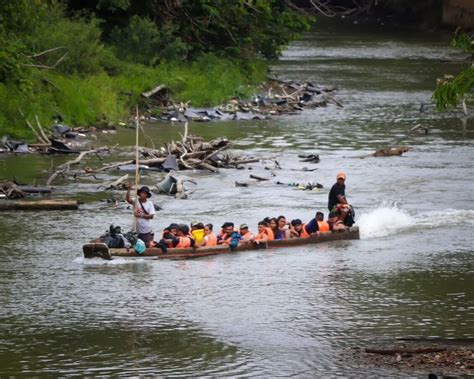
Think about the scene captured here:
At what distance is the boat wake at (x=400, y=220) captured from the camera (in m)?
28.5

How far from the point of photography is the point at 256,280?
929 inches

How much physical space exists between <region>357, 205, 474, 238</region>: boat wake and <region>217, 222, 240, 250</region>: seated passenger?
3.64 metres

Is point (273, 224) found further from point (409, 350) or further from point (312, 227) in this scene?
point (409, 350)

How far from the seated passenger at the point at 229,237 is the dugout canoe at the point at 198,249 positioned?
0.10 meters

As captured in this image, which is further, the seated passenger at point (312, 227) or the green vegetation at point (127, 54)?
the green vegetation at point (127, 54)

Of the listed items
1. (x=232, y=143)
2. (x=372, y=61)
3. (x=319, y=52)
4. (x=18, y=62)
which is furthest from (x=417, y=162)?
(x=319, y=52)

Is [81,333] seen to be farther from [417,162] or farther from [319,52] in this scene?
[319,52]

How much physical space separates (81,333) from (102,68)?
92.3 feet

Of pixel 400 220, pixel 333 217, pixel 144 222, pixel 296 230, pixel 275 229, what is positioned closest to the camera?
pixel 144 222

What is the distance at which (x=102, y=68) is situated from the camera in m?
46.9

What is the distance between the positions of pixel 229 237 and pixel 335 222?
273 centimetres

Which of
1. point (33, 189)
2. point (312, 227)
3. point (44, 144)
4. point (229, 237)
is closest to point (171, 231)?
point (229, 237)

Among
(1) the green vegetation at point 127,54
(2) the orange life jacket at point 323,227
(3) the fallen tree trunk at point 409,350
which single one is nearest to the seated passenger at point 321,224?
(2) the orange life jacket at point 323,227

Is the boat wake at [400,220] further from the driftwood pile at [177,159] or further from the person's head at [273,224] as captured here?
the driftwood pile at [177,159]
